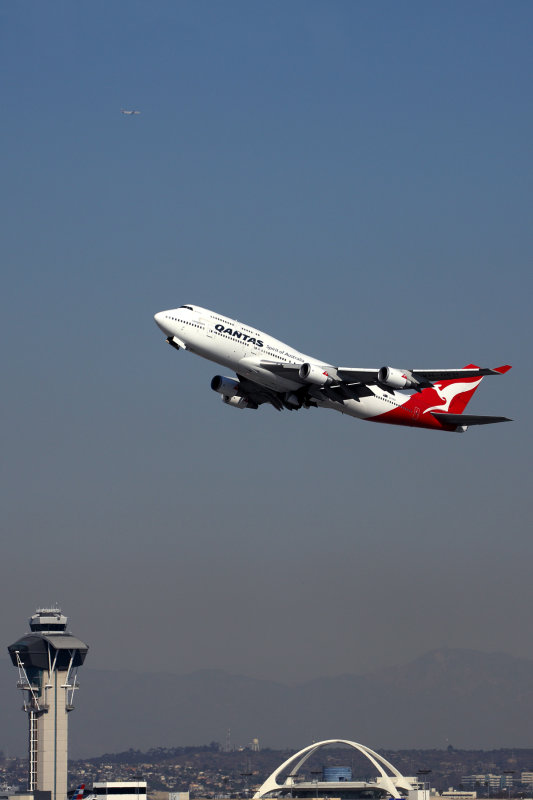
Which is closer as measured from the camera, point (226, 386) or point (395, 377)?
point (395, 377)

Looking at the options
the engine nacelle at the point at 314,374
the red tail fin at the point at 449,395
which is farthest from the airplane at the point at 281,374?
the red tail fin at the point at 449,395

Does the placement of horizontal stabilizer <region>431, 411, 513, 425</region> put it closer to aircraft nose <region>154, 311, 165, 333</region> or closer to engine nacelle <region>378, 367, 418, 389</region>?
engine nacelle <region>378, 367, 418, 389</region>

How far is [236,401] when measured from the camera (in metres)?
100

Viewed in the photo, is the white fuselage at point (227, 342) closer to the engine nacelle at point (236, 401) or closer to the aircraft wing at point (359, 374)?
the aircraft wing at point (359, 374)

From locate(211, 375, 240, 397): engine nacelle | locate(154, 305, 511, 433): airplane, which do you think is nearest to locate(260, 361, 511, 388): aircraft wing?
locate(154, 305, 511, 433): airplane

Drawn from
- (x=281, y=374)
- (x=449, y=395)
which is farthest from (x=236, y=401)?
(x=449, y=395)

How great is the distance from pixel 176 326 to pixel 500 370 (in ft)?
78.1

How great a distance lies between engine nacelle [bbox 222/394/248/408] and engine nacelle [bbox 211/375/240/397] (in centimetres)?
25

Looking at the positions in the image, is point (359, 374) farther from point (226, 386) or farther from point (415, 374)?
point (226, 386)

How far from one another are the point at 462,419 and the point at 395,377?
1238 cm

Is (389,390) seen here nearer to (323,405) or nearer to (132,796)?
(323,405)

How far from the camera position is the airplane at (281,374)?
9138 centimetres

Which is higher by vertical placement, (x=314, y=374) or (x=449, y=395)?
(x=449, y=395)

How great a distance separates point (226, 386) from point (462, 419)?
771 inches
